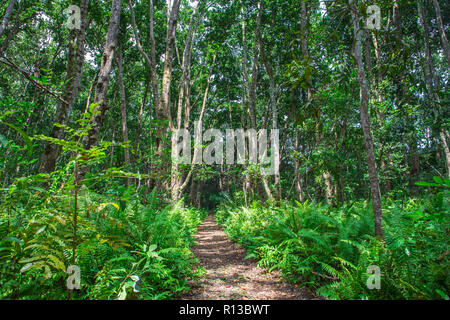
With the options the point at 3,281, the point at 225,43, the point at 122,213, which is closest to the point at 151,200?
the point at 122,213

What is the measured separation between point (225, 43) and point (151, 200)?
40.6 ft

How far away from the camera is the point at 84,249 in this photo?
Answer: 86.9 inches

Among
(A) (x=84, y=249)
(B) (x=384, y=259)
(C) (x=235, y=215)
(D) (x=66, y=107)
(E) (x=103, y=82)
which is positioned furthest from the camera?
(C) (x=235, y=215)

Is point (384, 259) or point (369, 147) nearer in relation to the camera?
point (384, 259)

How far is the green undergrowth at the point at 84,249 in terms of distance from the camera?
72.9 inches

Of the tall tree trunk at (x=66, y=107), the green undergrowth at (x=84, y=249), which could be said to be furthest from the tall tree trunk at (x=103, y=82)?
the green undergrowth at (x=84, y=249)

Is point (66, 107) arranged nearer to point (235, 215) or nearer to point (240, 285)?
point (240, 285)

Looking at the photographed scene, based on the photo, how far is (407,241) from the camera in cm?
269

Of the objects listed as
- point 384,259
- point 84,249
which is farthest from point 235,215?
point 84,249

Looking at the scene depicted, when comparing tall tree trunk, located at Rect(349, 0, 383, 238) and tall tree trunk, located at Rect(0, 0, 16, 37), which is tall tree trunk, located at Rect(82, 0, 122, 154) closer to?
tall tree trunk, located at Rect(0, 0, 16, 37)

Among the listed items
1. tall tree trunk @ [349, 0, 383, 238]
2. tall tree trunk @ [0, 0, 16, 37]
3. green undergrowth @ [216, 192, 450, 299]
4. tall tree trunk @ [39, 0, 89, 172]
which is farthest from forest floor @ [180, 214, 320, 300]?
tall tree trunk @ [0, 0, 16, 37]

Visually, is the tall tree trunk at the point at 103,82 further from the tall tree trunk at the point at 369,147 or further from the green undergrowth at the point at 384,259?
the tall tree trunk at the point at 369,147
